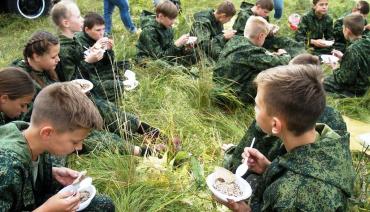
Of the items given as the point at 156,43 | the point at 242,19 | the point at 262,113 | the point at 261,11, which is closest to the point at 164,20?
the point at 156,43

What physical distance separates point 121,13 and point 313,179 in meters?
4.82

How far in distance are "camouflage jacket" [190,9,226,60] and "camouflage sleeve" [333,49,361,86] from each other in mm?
1528

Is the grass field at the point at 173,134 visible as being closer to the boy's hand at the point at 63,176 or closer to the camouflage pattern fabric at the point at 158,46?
the camouflage pattern fabric at the point at 158,46

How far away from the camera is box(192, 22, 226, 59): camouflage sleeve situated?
216 inches

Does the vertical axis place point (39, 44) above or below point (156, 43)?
above

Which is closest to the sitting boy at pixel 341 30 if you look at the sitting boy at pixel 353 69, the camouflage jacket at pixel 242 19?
the camouflage jacket at pixel 242 19

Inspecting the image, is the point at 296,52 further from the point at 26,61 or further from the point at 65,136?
the point at 65,136

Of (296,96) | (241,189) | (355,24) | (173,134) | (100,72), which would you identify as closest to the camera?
(296,96)

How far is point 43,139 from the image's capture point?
6.59 ft

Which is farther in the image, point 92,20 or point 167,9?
point 167,9

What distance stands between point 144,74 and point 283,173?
9.80 ft

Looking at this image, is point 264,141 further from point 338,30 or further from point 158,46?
point 338,30

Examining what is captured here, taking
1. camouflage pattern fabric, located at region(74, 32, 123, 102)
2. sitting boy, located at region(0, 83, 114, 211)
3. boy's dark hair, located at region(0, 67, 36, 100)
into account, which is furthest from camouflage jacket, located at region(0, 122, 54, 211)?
camouflage pattern fabric, located at region(74, 32, 123, 102)

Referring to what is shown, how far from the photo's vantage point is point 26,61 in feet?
10.9
